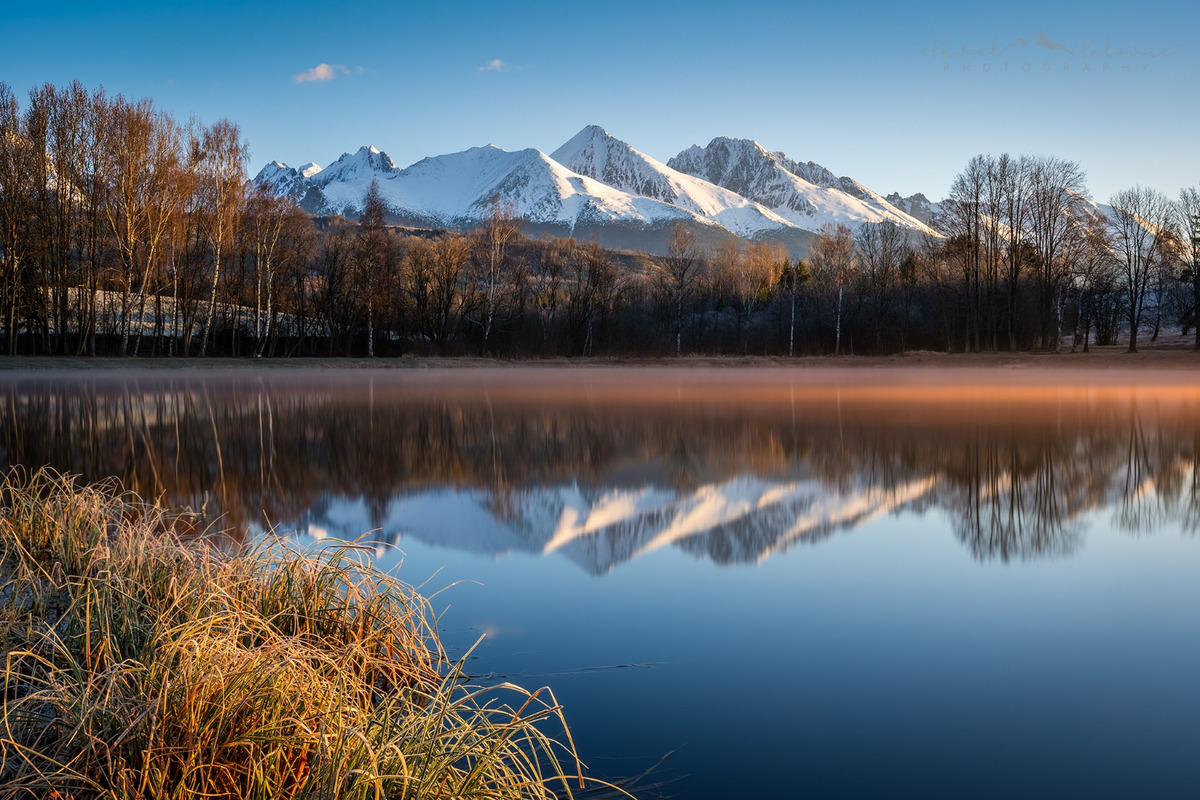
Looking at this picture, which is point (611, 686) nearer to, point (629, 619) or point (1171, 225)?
point (629, 619)

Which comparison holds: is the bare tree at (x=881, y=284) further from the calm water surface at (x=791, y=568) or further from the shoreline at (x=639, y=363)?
the calm water surface at (x=791, y=568)

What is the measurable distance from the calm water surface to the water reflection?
75 mm

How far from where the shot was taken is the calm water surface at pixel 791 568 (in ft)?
13.3

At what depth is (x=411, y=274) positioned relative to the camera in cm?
6419

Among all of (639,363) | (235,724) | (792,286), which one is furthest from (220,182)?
(235,724)

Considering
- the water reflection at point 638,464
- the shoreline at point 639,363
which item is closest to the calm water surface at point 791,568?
the water reflection at point 638,464

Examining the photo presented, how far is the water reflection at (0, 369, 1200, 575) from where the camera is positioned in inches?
348

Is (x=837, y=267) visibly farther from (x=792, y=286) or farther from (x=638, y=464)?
(x=638, y=464)

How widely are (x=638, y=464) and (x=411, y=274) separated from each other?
54.0 meters

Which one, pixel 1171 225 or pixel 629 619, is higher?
pixel 1171 225

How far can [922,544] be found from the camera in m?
8.15

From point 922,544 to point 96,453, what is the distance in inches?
498

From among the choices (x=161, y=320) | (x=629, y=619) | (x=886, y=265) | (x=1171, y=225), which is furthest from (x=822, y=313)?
(x=629, y=619)

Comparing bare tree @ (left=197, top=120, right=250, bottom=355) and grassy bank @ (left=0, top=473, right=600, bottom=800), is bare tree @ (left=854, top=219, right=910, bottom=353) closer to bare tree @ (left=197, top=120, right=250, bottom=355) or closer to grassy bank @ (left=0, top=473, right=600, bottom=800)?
bare tree @ (left=197, top=120, right=250, bottom=355)
